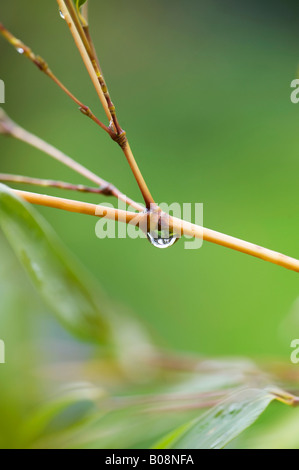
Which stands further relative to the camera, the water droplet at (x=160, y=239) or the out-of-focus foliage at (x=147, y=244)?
the out-of-focus foliage at (x=147, y=244)

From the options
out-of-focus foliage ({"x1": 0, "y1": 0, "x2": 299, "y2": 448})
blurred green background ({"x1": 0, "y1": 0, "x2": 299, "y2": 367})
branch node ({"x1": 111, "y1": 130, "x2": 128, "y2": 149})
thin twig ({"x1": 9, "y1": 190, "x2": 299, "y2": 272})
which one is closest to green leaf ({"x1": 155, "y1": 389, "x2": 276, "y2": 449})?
out-of-focus foliage ({"x1": 0, "y1": 0, "x2": 299, "y2": 448})

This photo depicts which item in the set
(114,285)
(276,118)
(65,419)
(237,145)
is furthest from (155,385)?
(276,118)

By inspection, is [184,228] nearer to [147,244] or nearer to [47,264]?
[47,264]

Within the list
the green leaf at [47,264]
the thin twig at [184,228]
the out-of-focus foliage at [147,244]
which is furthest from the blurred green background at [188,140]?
the thin twig at [184,228]

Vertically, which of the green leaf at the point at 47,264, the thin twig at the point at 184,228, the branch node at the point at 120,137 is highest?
the branch node at the point at 120,137

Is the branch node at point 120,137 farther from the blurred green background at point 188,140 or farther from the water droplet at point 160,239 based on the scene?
the blurred green background at point 188,140

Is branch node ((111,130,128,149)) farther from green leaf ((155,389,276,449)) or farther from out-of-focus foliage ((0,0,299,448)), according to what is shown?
green leaf ((155,389,276,449))

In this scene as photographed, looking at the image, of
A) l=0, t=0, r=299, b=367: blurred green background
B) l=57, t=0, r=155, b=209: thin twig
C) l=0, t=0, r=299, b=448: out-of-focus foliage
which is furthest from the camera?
l=0, t=0, r=299, b=367: blurred green background
